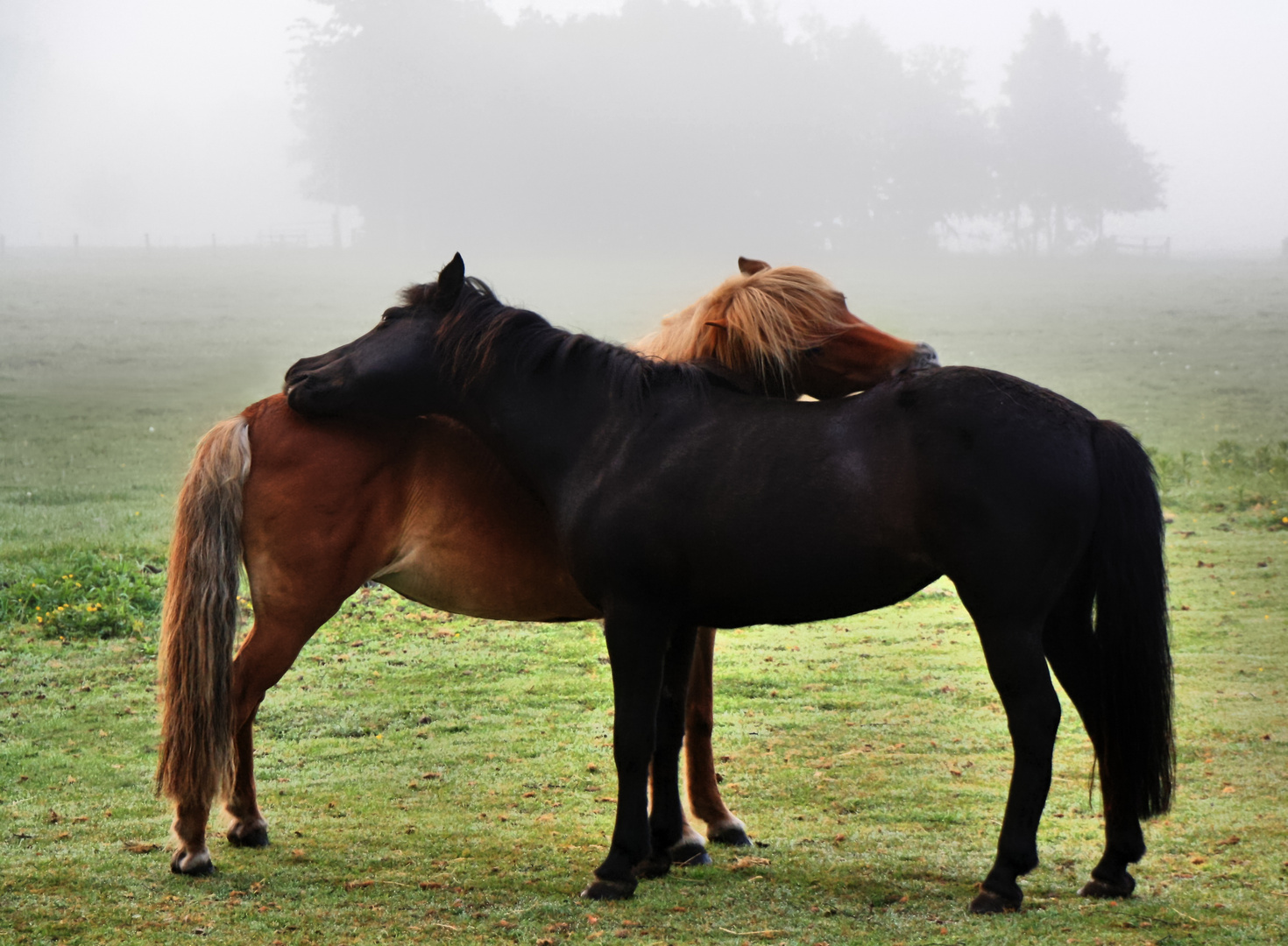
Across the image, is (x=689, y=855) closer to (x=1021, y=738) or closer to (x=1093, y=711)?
(x=1021, y=738)

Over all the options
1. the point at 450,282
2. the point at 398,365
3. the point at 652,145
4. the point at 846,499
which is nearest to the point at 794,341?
the point at 846,499

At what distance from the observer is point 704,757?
14.0ft

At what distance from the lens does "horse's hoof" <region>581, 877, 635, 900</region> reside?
137 inches

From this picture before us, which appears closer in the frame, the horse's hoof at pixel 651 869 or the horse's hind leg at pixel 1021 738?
the horse's hind leg at pixel 1021 738

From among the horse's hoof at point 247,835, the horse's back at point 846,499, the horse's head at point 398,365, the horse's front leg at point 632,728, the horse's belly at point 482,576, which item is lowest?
the horse's hoof at point 247,835

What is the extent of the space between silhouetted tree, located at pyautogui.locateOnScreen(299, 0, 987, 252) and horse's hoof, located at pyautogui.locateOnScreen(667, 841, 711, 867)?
2959 centimetres

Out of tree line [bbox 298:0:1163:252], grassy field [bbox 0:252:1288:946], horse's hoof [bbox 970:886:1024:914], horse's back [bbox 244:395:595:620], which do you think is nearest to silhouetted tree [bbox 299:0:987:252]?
tree line [bbox 298:0:1163:252]

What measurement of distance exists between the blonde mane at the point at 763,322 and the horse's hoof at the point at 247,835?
7.30 ft

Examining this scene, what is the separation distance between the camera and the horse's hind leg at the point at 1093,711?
3412mm

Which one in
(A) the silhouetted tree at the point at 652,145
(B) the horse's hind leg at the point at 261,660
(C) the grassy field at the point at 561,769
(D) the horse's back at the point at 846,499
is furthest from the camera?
(A) the silhouetted tree at the point at 652,145

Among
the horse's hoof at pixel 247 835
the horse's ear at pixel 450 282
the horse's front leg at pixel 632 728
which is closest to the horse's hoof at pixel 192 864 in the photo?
the horse's hoof at pixel 247 835

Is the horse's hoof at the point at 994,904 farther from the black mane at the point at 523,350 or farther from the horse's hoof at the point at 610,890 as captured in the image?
the black mane at the point at 523,350

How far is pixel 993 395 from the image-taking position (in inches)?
128

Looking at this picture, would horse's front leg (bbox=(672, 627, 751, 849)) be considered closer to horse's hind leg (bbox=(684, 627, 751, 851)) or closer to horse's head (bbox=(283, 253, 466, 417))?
horse's hind leg (bbox=(684, 627, 751, 851))
